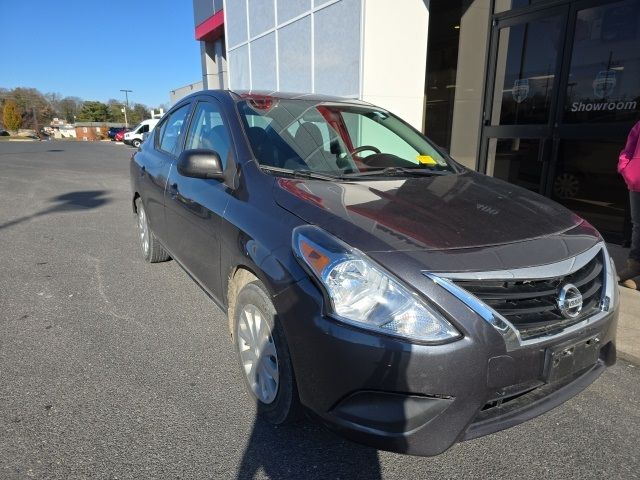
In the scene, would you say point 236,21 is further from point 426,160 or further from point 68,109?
point 68,109

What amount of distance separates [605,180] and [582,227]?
4.22 meters

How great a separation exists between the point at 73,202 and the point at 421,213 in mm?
8159

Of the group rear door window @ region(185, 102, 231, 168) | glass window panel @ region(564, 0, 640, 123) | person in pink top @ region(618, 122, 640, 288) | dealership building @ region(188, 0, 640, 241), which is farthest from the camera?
dealership building @ region(188, 0, 640, 241)

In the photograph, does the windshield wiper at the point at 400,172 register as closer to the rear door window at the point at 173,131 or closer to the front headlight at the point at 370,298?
the front headlight at the point at 370,298

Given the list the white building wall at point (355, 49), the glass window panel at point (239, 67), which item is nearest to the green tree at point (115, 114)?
the glass window panel at point (239, 67)

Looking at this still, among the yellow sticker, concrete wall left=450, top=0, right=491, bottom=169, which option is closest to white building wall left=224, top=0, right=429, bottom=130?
concrete wall left=450, top=0, right=491, bottom=169

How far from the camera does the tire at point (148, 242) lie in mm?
4352

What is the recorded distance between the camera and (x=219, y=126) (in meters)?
2.95

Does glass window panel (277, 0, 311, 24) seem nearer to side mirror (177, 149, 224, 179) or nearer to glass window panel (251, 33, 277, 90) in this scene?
glass window panel (251, 33, 277, 90)

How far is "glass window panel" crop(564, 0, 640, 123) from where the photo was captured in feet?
16.8

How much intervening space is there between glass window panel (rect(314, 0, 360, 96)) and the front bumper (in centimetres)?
629

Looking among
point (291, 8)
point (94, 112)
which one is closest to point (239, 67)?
point (291, 8)

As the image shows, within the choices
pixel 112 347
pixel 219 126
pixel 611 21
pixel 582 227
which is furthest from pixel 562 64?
pixel 112 347

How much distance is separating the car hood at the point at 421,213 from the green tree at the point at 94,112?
11623cm
